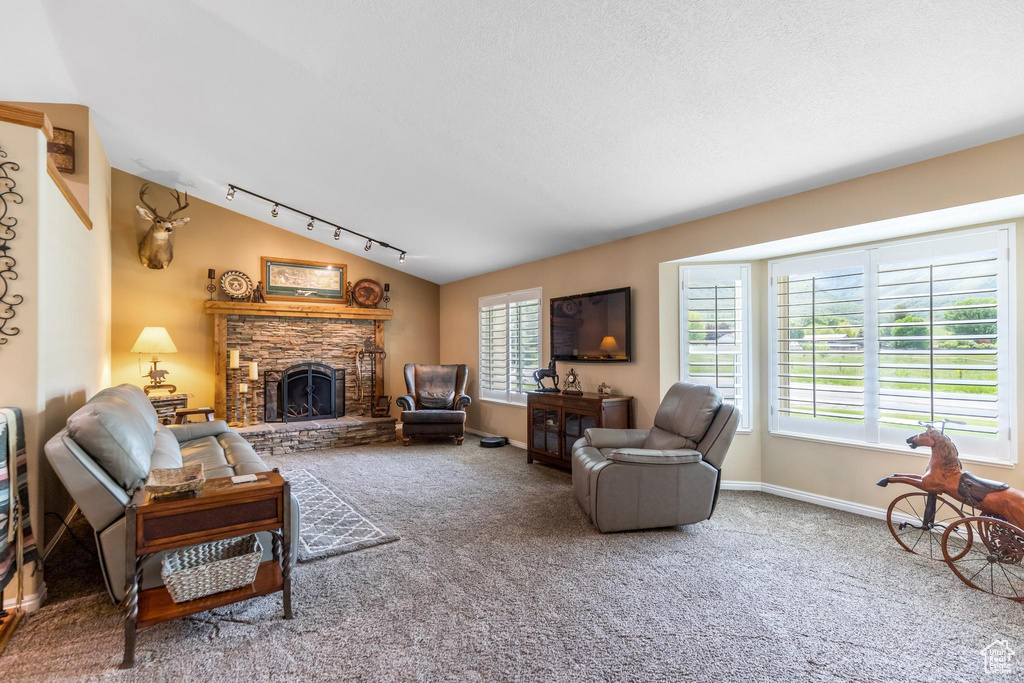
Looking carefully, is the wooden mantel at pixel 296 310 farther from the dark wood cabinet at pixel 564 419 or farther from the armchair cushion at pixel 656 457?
the armchair cushion at pixel 656 457

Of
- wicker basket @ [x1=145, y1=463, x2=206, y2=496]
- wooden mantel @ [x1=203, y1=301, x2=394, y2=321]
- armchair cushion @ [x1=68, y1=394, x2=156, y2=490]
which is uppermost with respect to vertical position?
wooden mantel @ [x1=203, y1=301, x2=394, y2=321]

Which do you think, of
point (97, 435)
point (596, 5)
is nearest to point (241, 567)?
point (97, 435)

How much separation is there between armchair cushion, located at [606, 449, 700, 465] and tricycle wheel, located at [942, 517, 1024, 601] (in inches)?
52.7

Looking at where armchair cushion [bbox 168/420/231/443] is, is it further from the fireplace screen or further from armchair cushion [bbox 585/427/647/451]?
armchair cushion [bbox 585/427/647/451]

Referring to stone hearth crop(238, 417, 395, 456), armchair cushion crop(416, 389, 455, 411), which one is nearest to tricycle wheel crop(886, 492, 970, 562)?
armchair cushion crop(416, 389, 455, 411)

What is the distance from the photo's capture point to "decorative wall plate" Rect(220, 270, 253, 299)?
637 centimetres

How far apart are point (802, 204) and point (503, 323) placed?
3868mm

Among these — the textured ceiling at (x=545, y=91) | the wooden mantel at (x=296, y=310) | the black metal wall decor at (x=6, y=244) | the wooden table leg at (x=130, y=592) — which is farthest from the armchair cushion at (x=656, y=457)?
the wooden mantel at (x=296, y=310)

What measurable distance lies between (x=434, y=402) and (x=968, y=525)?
543 cm

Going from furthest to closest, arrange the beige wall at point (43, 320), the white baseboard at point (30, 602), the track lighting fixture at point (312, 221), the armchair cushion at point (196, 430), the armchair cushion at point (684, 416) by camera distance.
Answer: the track lighting fixture at point (312, 221)
the armchair cushion at point (196, 430)
the armchair cushion at point (684, 416)
the beige wall at point (43, 320)
the white baseboard at point (30, 602)

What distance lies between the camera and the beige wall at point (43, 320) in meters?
2.36

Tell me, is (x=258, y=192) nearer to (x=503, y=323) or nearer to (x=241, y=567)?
(x=503, y=323)

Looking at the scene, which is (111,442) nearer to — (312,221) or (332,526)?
(332,526)

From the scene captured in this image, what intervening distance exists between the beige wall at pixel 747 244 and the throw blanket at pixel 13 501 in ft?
13.9
